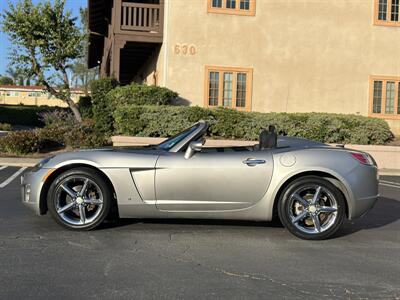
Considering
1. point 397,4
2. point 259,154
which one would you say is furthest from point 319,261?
point 397,4

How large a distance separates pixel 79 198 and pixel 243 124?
36.1 feet

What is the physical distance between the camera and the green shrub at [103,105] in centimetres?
1736

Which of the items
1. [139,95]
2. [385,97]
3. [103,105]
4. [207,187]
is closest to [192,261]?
[207,187]

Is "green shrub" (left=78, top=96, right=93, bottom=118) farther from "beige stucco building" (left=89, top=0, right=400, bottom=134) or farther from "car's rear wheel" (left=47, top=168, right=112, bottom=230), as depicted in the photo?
"car's rear wheel" (left=47, top=168, right=112, bottom=230)

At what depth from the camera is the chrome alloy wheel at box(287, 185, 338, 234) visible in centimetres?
570

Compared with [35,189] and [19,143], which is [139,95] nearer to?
[19,143]

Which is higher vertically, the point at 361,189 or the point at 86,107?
the point at 86,107

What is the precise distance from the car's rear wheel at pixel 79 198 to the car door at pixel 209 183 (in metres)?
0.64

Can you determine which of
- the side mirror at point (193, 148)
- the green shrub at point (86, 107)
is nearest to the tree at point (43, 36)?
the green shrub at point (86, 107)

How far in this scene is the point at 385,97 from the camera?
19.3 metres

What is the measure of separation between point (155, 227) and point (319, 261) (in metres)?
2.14

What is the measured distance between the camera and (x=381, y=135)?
54.7ft

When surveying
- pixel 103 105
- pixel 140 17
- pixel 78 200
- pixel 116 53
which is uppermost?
pixel 140 17

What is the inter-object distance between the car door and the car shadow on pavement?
1.30 metres
